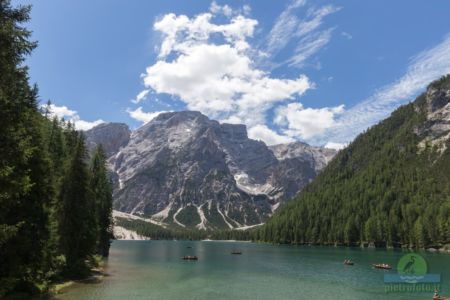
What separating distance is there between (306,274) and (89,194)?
4961 centimetres

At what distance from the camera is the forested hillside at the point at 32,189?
77.0 ft

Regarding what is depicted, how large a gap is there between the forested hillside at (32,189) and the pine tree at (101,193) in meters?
0.39

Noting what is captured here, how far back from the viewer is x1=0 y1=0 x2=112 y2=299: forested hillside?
77.0 ft

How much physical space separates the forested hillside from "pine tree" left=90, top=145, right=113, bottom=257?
0.39 metres

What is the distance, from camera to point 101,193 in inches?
3659

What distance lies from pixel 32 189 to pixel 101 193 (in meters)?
55.1
